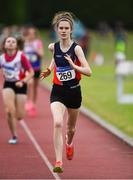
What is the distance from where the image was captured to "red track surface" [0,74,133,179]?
37.2 feet

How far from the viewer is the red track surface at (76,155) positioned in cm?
1134

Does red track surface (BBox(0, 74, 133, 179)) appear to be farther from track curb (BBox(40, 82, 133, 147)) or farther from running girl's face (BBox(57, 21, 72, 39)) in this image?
running girl's face (BBox(57, 21, 72, 39))

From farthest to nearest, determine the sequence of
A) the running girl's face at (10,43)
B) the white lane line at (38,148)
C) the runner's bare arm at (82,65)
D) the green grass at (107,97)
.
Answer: the green grass at (107,97), the running girl's face at (10,43), the white lane line at (38,148), the runner's bare arm at (82,65)

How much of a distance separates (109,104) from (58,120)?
11.2 metres

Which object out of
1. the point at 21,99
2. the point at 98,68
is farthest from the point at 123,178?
the point at 98,68

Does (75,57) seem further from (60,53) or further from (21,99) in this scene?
(21,99)

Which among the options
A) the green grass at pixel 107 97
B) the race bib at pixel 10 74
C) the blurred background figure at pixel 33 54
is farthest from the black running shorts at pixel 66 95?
the blurred background figure at pixel 33 54

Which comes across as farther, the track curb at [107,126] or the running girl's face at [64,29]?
the track curb at [107,126]

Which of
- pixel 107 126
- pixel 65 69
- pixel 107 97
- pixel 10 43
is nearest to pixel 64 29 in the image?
pixel 65 69

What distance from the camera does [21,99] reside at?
48.6 ft

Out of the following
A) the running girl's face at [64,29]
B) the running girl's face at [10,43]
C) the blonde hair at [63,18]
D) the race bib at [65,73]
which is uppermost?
the blonde hair at [63,18]

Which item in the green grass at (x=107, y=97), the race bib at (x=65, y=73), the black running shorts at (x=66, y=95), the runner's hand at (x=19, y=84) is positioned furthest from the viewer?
the green grass at (x=107, y=97)

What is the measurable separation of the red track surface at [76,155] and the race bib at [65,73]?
4.06 ft

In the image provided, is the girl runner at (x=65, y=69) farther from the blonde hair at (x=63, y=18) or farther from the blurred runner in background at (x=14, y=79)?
the blurred runner in background at (x=14, y=79)
